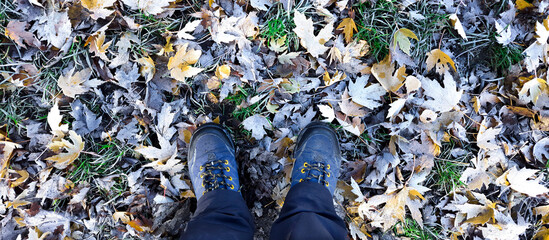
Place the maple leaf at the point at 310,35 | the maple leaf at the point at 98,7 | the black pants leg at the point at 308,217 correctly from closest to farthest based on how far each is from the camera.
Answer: the black pants leg at the point at 308,217 → the maple leaf at the point at 98,7 → the maple leaf at the point at 310,35

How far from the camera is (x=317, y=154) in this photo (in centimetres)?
225

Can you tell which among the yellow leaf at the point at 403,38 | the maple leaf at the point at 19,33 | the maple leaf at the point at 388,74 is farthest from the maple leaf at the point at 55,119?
the yellow leaf at the point at 403,38

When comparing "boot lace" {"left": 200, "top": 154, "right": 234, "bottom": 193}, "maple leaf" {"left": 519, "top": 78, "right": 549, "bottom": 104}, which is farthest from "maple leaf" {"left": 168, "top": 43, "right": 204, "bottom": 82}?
"maple leaf" {"left": 519, "top": 78, "right": 549, "bottom": 104}

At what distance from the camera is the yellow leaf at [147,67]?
2195 millimetres

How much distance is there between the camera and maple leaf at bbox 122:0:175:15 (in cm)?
217

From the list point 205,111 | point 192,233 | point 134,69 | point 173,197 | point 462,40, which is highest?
point 462,40

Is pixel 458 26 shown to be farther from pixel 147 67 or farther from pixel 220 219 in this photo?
pixel 147 67

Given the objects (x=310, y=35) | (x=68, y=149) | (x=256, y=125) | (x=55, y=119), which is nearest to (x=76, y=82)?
(x=55, y=119)

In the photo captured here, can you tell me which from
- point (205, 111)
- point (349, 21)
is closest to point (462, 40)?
point (349, 21)

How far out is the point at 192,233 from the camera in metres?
1.82

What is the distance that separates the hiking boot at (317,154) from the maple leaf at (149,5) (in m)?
1.26

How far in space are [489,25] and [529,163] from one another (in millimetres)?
1000

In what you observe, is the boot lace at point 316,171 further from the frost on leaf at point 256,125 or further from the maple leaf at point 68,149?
the maple leaf at point 68,149

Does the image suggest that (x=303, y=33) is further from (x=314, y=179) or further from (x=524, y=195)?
(x=524, y=195)
